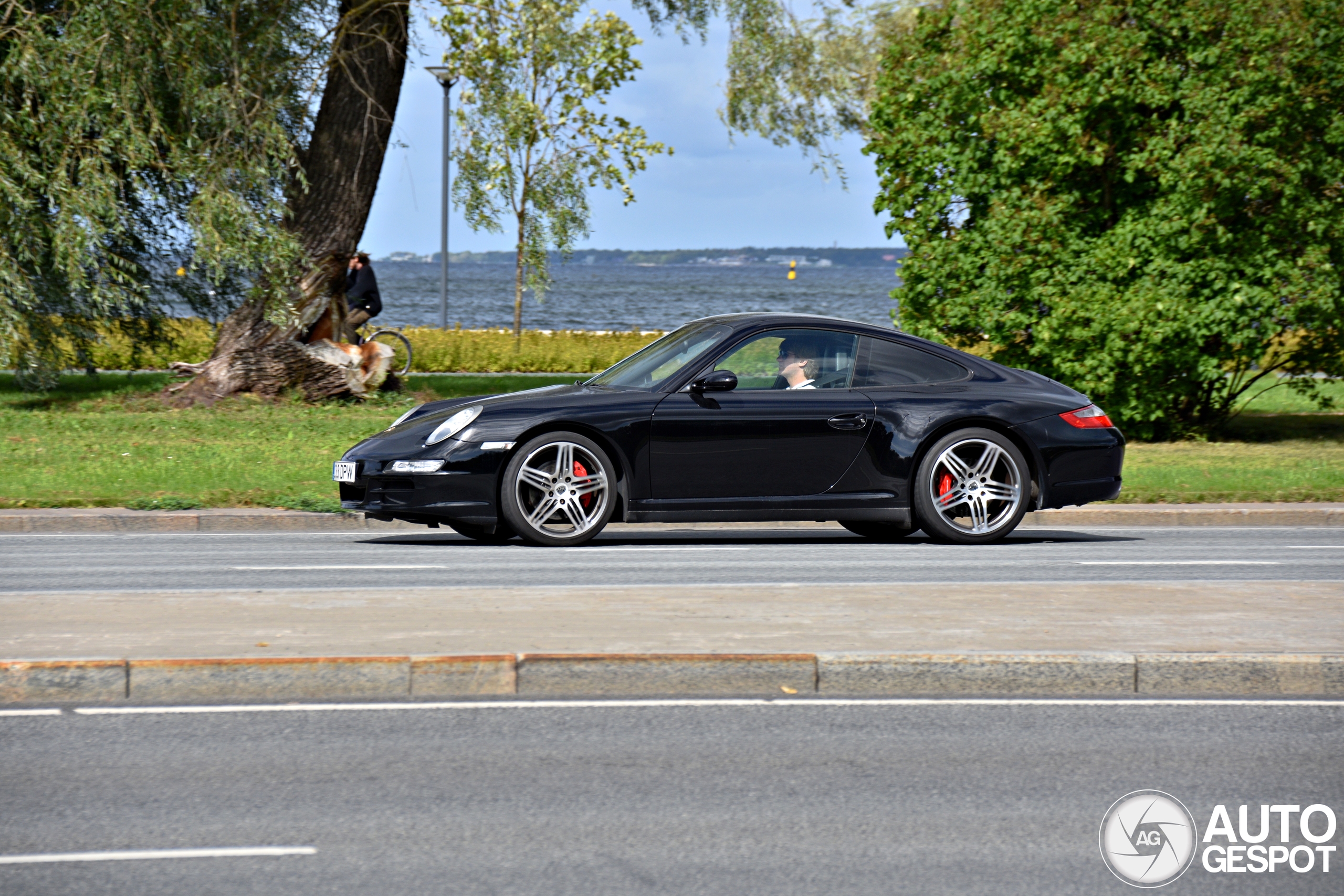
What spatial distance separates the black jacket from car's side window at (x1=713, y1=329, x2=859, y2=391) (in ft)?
40.6

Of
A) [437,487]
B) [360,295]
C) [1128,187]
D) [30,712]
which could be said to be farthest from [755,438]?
[360,295]

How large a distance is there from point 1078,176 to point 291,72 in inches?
362

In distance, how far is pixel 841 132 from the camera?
27.4 meters

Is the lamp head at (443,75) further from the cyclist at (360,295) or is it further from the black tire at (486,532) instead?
the black tire at (486,532)

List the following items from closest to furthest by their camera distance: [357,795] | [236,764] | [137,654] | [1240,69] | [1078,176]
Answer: [357,795], [236,764], [137,654], [1240,69], [1078,176]

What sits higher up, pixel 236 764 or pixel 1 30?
pixel 1 30

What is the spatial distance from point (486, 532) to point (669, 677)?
4.61 meters

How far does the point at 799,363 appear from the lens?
10180mm

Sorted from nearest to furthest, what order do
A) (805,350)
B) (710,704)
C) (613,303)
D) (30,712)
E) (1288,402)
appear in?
1. (30,712)
2. (710,704)
3. (805,350)
4. (1288,402)
5. (613,303)

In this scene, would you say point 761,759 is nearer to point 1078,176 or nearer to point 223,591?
point 223,591

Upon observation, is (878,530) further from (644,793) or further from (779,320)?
(644,793)

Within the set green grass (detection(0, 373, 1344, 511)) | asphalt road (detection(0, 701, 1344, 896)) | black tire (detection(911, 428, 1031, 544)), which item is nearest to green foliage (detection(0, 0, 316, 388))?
green grass (detection(0, 373, 1344, 511))

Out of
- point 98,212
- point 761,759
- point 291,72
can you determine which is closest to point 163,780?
point 761,759

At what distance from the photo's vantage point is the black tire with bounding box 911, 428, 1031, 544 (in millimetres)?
10078
